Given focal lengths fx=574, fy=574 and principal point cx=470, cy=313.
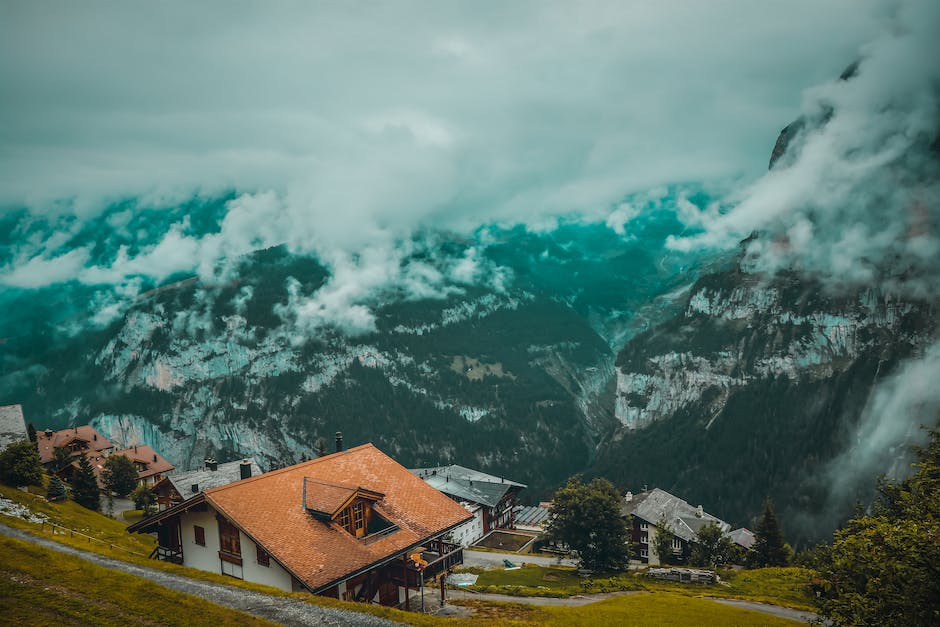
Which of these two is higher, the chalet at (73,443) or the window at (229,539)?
the chalet at (73,443)

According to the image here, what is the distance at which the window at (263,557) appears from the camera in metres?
29.5

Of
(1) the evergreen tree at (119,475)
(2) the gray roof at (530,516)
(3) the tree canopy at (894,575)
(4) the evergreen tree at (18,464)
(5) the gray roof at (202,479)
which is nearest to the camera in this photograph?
(3) the tree canopy at (894,575)

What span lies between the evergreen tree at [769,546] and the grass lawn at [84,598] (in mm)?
63017

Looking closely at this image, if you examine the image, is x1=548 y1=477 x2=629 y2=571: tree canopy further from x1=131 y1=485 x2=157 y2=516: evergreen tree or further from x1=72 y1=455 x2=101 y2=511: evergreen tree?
x1=131 y1=485 x2=157 y2=516: evergreen tree

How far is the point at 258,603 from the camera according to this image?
2328 centimetres

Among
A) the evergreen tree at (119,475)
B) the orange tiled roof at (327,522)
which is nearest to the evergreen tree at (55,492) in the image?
the evergreen tree at (119,475)

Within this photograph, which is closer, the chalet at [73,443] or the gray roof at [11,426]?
the gray roof at [11,426]

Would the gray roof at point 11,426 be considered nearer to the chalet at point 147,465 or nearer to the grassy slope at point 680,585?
the chalet at point 147,465

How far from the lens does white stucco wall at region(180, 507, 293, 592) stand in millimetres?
29194

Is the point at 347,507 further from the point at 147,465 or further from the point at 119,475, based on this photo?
the point at 147,465

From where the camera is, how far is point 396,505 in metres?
36.5

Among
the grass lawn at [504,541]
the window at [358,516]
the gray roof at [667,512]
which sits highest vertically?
the window at [358,516]

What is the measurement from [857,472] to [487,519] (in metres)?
108

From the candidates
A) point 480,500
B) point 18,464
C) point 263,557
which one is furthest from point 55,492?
point 480,500
